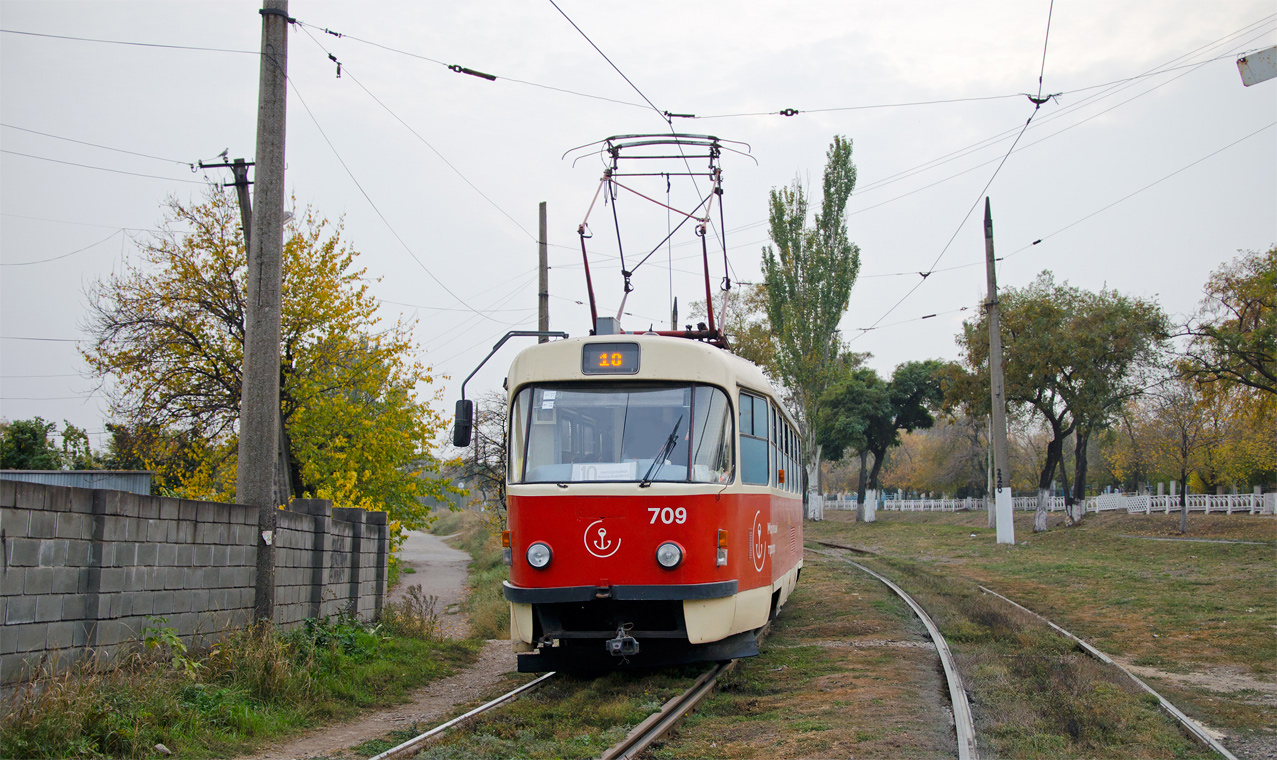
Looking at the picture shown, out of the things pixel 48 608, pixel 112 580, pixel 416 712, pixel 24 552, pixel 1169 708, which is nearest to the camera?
pixel 24 552

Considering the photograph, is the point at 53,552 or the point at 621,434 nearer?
the point at 53,552

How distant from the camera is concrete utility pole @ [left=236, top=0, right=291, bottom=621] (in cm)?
975

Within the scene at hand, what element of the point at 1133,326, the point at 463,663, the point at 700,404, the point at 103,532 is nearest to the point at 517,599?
the point at 700,404

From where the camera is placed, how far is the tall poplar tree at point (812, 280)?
43.5m

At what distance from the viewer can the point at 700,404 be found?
897 centimetres

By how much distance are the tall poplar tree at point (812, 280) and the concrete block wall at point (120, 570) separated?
34202 mm

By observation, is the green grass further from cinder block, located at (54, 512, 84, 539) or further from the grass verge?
the grass verge

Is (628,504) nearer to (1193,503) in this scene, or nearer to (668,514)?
(668,514)

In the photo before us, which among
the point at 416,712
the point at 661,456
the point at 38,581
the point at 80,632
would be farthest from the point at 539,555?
the point at 38,581

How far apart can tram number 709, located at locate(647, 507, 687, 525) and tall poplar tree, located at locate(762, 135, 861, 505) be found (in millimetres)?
35703

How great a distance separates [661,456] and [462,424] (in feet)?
6.21

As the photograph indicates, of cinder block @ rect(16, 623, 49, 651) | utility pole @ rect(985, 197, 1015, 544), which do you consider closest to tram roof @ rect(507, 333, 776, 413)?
cinder block @ rect(16, 623, 49, 651)

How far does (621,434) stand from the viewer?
887cm

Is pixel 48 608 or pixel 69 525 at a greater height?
pixel 69 525
